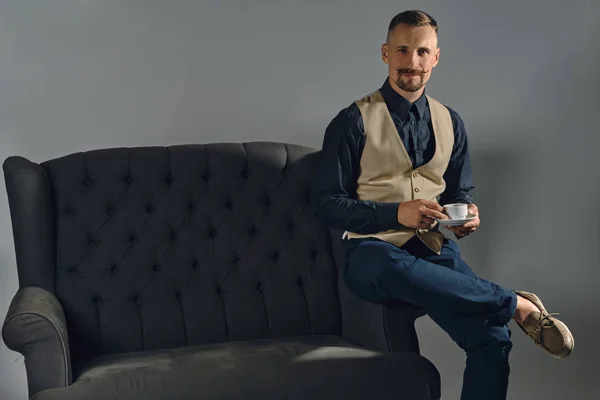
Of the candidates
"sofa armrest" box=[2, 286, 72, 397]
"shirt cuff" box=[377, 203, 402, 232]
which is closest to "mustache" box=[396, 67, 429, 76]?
"shirt cuff" box=[377, 203, 402, 232]

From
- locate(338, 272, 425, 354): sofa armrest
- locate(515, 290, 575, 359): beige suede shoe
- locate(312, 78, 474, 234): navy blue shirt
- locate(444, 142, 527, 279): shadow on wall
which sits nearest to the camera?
locate(515, 290, 575, 359): beige suede shoe

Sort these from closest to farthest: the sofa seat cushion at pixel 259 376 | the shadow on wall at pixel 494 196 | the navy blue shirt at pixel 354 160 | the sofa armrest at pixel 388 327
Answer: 1. the sofa seat cushion at pixel 259 376
2. the sofa armrest at pixel 388 327
3. the navy blue shirt at pixel 354 160
4. the shadow on wall at pixel 494 196

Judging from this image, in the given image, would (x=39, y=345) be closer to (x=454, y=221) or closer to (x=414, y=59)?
(x=454, y=221)

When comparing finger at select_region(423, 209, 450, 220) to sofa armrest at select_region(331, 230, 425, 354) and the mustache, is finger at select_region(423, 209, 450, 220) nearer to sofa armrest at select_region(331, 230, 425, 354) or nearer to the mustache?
sofa armrest at select_region(331, 230, 425, 354)

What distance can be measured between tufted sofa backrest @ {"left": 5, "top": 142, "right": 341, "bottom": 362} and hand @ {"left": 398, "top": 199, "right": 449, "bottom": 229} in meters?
0.46

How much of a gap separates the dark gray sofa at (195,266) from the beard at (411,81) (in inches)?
18.3

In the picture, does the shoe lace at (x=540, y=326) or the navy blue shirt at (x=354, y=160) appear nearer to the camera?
the shoe lace at (x=540, y=326)

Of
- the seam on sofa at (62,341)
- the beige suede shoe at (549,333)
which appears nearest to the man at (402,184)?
the beige suede shoe at (549,333)

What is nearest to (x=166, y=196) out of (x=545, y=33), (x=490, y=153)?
(x=490, y=153)

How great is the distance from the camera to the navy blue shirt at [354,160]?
2770 mm

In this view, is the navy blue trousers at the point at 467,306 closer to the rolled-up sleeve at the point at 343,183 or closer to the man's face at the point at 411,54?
the rolled-up sleeve at the point at 343,183

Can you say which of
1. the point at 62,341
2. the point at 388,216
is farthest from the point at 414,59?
the point at 62,341

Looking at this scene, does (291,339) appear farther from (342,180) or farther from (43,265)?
(43,265)

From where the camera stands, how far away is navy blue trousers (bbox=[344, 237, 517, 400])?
2.46 m
